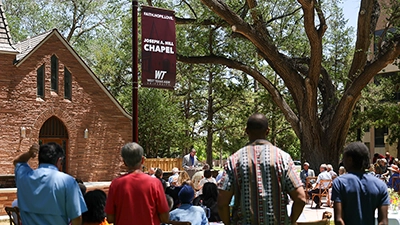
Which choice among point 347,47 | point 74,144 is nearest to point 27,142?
point 74,144

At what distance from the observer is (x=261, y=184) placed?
4.51 metres

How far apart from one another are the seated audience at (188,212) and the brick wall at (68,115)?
2062 centimetres

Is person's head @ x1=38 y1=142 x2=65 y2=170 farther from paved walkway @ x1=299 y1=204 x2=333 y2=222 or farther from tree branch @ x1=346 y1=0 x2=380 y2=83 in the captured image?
tree branch @ x1=346 y1=0 x2=380 y2=83

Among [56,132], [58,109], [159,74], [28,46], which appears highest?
[28,46]

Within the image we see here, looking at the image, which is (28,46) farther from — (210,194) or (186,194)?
(186,194)

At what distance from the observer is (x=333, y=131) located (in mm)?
22906

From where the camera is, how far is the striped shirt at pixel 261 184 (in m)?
4.49

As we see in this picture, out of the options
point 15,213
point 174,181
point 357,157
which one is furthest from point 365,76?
point 357,157

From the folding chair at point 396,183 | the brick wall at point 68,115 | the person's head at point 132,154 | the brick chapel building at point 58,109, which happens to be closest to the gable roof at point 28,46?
the brick chapel building at point 58,109

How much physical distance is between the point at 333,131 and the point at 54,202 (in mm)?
19110

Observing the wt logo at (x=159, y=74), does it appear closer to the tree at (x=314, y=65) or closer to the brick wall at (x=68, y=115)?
the tree at (x=314, y=65)

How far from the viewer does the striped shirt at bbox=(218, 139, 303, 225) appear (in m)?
4.49

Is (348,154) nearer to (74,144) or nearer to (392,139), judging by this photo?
(74,144)

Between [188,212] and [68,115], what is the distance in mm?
22231
